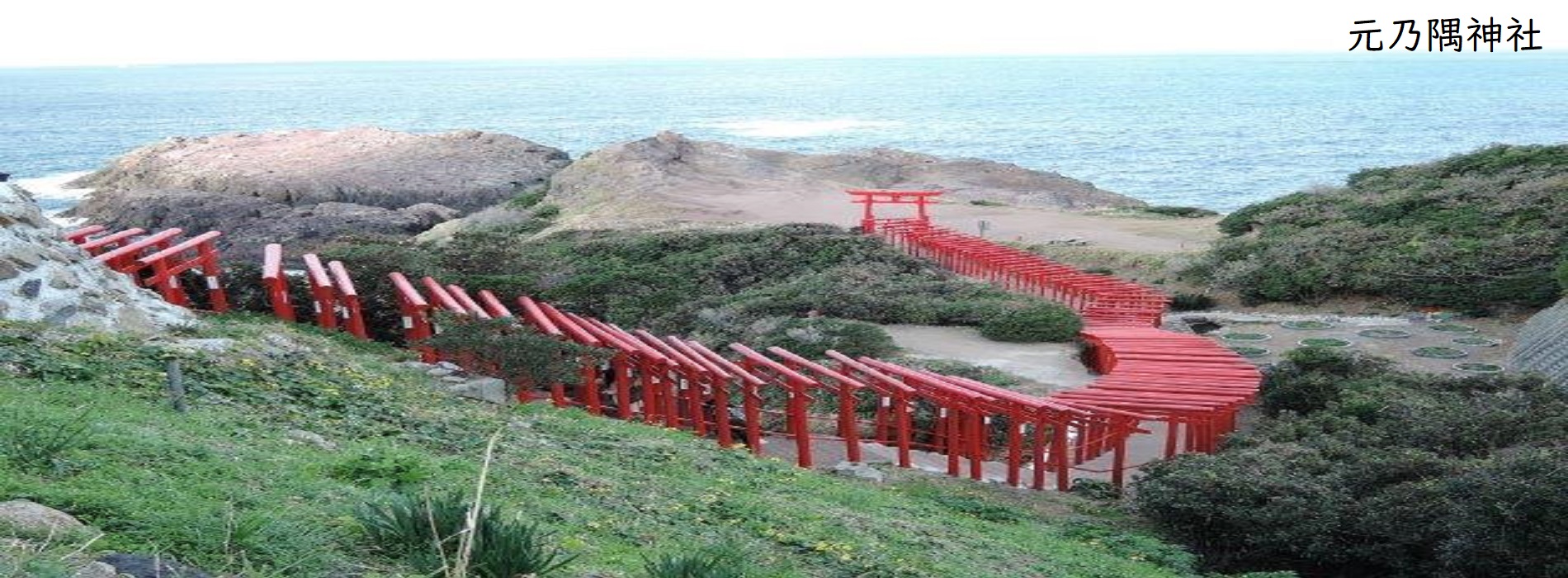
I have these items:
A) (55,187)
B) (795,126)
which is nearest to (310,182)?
(55,187)

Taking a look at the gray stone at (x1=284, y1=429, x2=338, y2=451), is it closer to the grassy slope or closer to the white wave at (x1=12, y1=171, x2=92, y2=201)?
the grassy slope

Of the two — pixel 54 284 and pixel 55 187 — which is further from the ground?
pixel 54 284

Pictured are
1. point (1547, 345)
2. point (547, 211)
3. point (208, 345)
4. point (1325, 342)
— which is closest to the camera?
point (208, 345)

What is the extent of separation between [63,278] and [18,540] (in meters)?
8.09

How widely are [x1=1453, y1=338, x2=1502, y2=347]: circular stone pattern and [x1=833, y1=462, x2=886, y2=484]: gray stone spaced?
1255cm

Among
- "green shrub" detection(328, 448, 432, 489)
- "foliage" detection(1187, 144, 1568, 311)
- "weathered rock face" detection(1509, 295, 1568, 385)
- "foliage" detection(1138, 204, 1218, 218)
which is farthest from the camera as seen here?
"foliage" detection(1138, 204, 1218, 218)

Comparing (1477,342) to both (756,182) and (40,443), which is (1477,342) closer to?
(40,443)

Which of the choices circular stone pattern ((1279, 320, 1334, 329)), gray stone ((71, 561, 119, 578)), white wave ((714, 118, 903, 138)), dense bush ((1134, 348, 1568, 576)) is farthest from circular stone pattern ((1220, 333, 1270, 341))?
white wave ((714, 118, 903, 138))

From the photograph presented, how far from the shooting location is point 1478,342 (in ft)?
76.4

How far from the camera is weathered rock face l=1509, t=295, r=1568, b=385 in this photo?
18781mm

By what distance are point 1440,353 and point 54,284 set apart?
60.7 ft

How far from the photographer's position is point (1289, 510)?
12367 mm

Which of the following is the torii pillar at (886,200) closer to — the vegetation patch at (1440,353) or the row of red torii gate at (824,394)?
the vegetation patch at (1440,353)

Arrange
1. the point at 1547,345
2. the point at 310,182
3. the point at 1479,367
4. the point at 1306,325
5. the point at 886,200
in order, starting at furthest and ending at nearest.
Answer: the point at 310,182 → the point at 886,200 → the point at 1306,325 → the point at 1479,367 → the point at 1547,345
